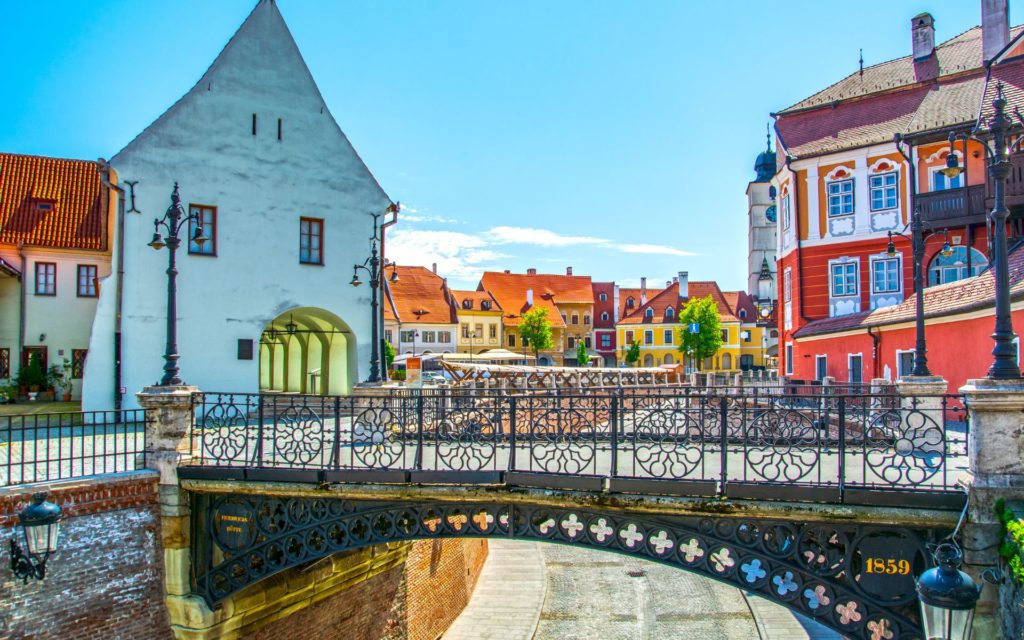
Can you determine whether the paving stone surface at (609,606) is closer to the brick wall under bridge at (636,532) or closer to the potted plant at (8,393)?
the brick wall under bridge at (636,532)

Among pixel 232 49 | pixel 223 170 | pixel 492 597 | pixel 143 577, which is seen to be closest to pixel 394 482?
pixel 143 577

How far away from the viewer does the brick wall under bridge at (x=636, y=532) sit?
7004 millimetres

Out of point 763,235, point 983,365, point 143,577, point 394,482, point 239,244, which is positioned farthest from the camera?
point 763,235

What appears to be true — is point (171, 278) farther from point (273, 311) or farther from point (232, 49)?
point (232, 49)

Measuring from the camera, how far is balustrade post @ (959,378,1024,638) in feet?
21.2

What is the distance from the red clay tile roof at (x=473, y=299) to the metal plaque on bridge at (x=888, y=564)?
209 feet

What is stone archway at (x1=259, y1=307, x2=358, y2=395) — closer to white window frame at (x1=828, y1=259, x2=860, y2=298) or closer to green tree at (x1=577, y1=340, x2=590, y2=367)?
white window frame at (x1=828, y1=259, x2=860, y2=298)

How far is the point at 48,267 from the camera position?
960 inches

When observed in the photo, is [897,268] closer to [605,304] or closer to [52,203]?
[52,203]

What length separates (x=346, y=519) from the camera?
9.52 m

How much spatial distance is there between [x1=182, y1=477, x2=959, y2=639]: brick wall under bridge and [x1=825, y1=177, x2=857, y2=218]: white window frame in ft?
73.2

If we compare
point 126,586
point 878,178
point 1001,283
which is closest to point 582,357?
point 878,178

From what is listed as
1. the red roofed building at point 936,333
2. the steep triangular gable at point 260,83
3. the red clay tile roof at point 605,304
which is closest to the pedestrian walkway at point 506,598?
the red roofed building at point 936,333

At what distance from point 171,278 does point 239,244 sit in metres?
9.22
